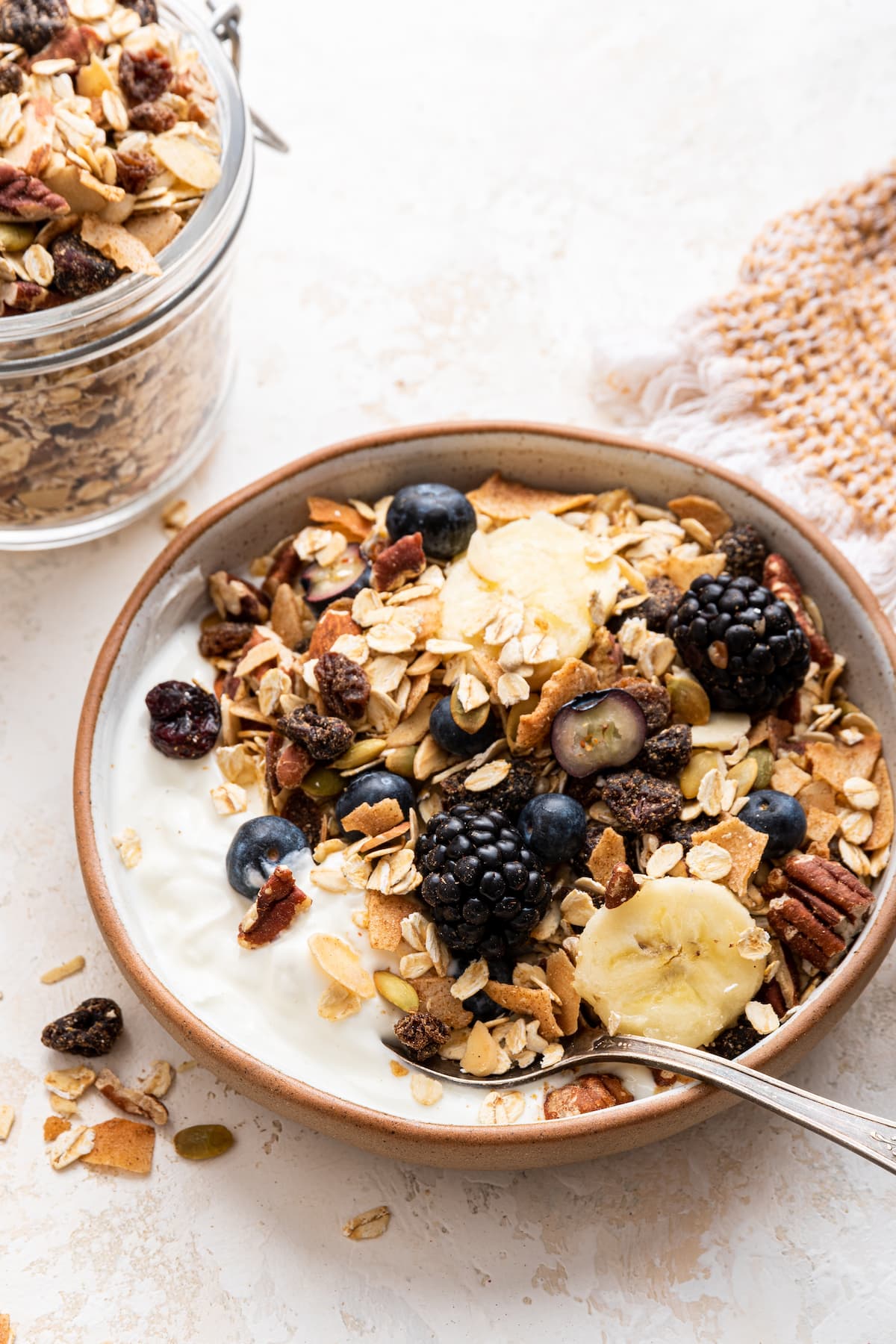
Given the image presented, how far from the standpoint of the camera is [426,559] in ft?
5.15

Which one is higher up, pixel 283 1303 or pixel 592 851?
pixel 592 851

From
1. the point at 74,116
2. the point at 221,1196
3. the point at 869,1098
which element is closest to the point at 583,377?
the point at 74,116

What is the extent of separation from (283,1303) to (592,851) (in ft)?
1.92

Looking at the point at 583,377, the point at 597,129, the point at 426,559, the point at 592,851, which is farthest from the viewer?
the point at 597,129

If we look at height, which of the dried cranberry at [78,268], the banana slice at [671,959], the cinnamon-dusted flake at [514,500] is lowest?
the banana slice at [671,959]

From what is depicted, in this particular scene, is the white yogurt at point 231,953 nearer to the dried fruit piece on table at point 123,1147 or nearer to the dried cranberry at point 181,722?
the dried cranberry at point 181,722

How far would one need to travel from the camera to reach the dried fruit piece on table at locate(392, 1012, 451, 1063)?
4.36 ft

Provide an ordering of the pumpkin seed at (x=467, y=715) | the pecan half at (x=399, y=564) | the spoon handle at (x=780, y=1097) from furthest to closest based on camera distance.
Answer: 1. the pecan half at (x=399, y=564)
2. the pumpkin seed at (x=467, y=715)
3. the spoon handle at (x=780, y=1097)

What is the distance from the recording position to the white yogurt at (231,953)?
1341mm

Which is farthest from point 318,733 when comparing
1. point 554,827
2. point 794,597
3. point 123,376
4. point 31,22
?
point 31,22

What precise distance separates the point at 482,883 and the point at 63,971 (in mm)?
568

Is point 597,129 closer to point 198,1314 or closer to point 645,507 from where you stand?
point 645,507

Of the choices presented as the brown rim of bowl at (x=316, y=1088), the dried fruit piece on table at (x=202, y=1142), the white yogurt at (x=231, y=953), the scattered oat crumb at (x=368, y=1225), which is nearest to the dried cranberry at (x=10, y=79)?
the brown rim of bowl at (x=316, y=1088)

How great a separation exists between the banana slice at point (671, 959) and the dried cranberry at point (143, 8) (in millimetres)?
1153
